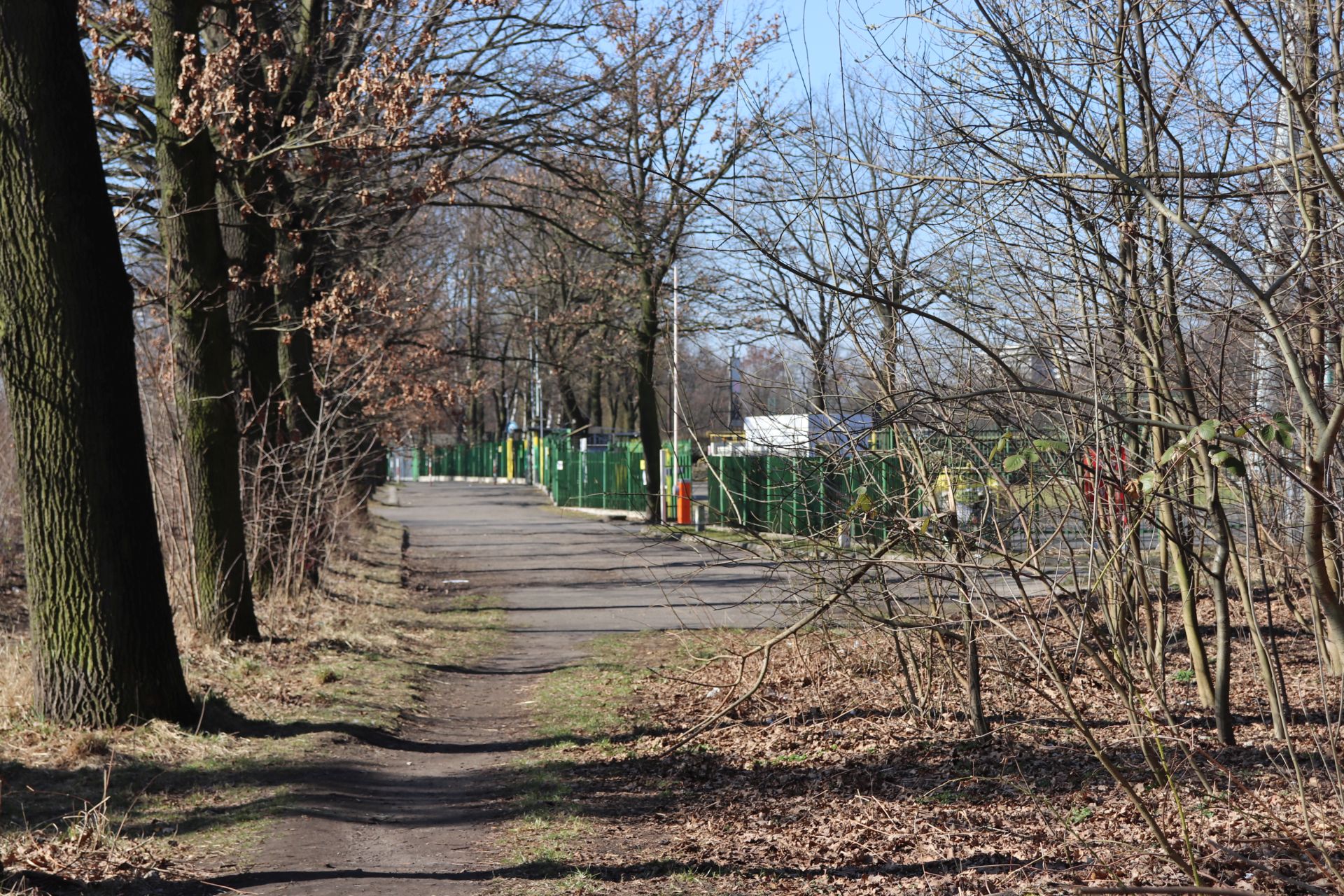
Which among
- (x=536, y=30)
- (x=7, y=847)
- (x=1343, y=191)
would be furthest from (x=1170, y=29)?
(x=536, y=30)

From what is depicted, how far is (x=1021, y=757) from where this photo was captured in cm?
751

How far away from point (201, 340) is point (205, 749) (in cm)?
472

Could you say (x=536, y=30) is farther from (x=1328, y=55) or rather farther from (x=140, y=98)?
(x=1328, y=55)

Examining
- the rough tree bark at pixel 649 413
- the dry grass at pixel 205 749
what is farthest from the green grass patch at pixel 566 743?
the rough tree bark at pixel 649 413

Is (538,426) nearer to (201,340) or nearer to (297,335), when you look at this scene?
(297,335)

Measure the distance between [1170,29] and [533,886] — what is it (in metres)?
4.79

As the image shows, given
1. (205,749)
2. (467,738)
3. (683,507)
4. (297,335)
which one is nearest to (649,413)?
(683,507)

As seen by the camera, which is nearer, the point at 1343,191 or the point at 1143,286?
the point at 1343,191

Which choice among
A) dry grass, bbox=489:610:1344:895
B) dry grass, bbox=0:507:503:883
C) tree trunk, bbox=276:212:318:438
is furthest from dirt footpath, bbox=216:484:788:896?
tree trunk, bbox=276:212:318:438

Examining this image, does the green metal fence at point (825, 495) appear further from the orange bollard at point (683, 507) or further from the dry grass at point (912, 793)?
the orange bollard at point (683, 507)

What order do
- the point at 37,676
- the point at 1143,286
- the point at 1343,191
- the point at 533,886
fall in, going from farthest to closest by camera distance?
the point at 37,676 < the point at 1143,286 < the point at 533,886 < the point at 1343,191

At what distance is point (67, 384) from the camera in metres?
7.89

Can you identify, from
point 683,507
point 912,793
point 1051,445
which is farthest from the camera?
point 683,507

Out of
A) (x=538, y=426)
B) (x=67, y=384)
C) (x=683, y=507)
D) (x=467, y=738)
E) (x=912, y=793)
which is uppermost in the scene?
(x=538, y=426)
